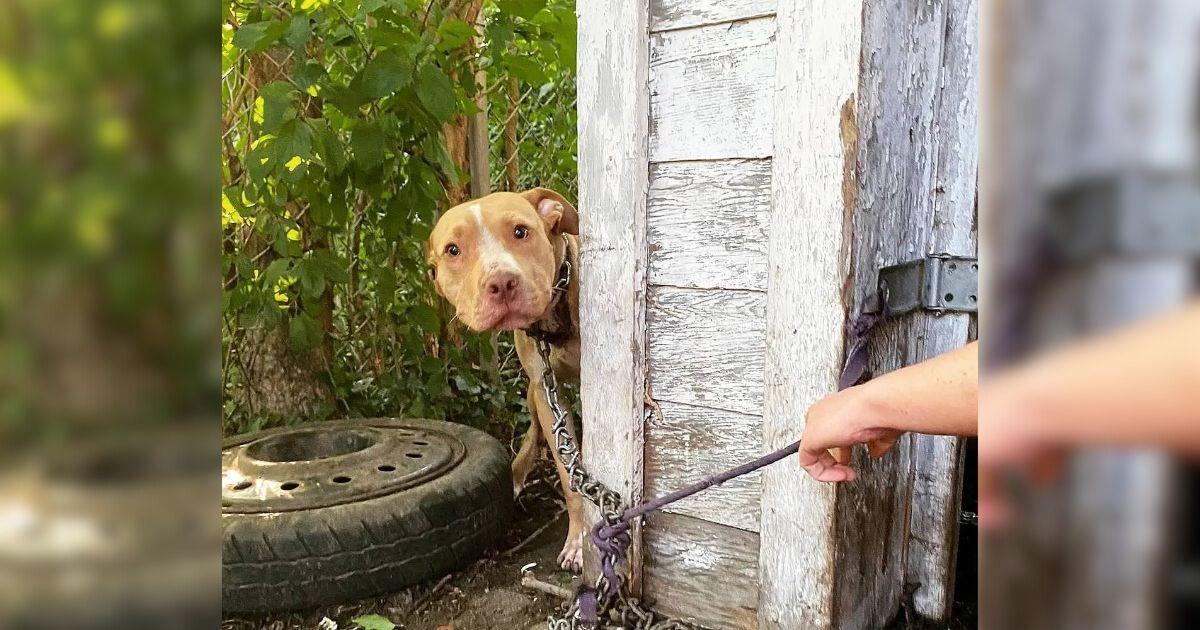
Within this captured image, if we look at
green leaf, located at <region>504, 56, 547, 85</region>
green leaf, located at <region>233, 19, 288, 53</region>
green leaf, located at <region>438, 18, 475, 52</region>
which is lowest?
green leaf, located at <region>233, 19, 288, 53</region>

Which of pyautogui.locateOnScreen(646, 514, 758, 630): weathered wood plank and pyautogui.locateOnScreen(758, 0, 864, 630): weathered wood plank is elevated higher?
pyautogui.locateOnScreen(758, 0, 864, 630): weathered wood plank

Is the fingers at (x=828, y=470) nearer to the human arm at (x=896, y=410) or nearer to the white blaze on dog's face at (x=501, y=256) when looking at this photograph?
the human arm at (x=896, y=410)

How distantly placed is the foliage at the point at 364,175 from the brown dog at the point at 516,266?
0.52 meters

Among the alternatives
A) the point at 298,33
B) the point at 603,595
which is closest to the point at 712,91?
the point at 603,595

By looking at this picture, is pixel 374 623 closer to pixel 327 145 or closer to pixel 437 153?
pixel 327 145

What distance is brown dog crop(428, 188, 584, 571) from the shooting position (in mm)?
2420

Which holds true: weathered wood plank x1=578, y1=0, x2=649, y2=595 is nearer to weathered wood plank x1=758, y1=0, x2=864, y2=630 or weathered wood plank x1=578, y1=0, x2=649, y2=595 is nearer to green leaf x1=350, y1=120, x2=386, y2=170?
weathered wood plank x1=758, y1=0, x2=864, y2=630

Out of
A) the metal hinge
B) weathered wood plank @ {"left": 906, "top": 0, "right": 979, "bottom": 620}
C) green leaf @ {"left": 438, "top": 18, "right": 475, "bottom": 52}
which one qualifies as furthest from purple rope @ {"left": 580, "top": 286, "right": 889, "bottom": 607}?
green leaf @ {"left": 438, "top": 18, "right": 475, "bottom": 52}

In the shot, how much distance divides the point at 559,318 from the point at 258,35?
4.25 feet

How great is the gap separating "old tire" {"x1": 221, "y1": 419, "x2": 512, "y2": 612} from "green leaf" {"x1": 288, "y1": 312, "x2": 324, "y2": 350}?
0.83 m
